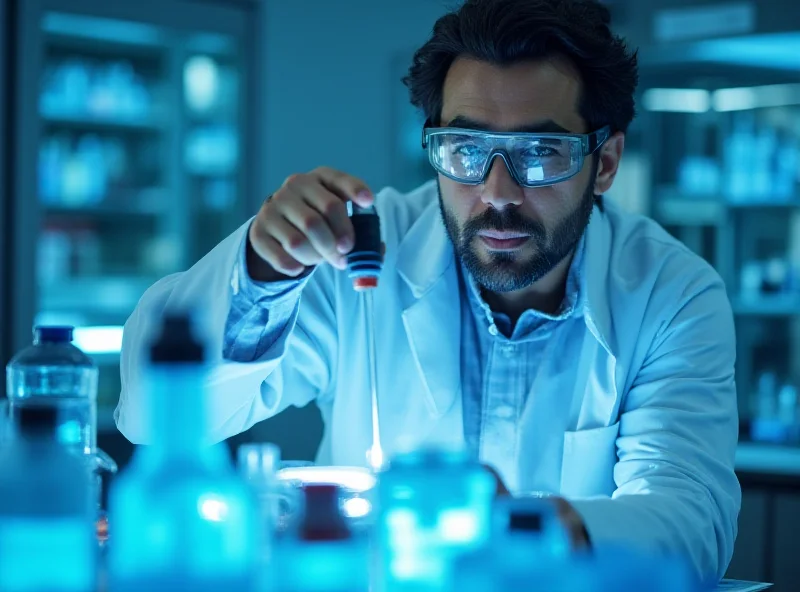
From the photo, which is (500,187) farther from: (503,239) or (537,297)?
(537,297)

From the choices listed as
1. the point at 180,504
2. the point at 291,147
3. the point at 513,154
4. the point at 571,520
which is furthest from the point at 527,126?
the point at 291,147

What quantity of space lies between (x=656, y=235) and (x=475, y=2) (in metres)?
0.57

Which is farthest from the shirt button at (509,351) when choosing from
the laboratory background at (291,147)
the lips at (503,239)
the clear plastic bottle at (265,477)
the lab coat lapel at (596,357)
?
the laboratory background at (291,147)

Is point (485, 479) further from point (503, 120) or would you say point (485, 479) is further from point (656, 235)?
point (656, 235)

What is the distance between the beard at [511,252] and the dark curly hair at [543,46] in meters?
0.23

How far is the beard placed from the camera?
1585 mm

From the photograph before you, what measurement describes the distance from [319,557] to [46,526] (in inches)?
7.2

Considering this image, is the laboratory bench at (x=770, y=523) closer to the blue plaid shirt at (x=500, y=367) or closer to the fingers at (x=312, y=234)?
the blue plaid shirt at (x=500, y=367)

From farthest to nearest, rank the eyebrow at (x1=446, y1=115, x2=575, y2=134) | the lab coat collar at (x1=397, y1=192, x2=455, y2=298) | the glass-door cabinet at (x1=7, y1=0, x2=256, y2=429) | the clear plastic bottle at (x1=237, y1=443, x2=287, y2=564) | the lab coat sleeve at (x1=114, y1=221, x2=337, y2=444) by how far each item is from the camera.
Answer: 1. the glass-door cabinet at (x1=7, y1=0, x2=256, y2=429)
2. the lab coat collar at (x1=397, y1=192, x2=455, y2=298)
3. the eyebrow at (x1=446, y1=115, x2=575, y2=134)
4. the lab coat sleeve at (x1=114, y1=221, x2=337, y2=444)
5. the clear plastic bottle at (x1=237, y1=443, x2=287, y2=564)

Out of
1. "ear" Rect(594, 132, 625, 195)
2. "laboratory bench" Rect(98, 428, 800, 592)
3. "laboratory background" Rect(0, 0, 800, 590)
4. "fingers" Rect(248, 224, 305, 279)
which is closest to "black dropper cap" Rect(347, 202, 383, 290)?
"fingers" Rect(248, 224, 305, 279)

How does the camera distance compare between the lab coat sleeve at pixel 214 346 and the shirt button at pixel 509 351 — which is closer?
the lab coat sleeve at pixel 214 346

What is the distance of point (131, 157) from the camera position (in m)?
4.48

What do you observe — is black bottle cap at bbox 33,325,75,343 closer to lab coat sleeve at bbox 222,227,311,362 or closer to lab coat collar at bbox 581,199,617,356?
lab coat sleeve at bbox 222,227,311,362

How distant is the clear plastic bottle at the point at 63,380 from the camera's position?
4.37 ft
